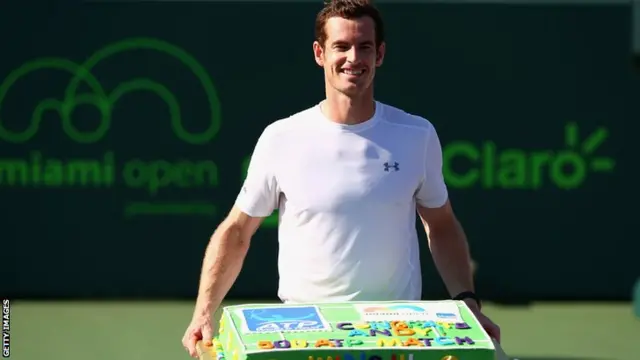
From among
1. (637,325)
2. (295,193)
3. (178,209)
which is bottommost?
(637,325)

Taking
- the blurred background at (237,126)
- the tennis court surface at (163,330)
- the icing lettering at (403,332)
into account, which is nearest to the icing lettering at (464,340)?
the icing lettering at (403,332)

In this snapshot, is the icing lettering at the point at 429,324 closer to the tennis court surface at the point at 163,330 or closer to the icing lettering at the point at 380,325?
the icing lettering at the point at 380,325

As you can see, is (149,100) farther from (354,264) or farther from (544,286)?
(354,264)

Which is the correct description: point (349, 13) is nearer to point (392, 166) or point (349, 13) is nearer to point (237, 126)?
point (392, 166)

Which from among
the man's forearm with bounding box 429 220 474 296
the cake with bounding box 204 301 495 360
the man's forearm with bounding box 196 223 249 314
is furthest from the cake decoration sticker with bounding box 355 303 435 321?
the man's forearm with bounding box 196 223 249 314

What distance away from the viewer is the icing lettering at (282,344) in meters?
3.04

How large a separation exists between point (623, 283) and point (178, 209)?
2.97m

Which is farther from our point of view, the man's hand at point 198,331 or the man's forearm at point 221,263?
the man's forearm at point 221,263

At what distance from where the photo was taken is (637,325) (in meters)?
8.80

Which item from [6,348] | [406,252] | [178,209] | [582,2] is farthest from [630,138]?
[406,252]

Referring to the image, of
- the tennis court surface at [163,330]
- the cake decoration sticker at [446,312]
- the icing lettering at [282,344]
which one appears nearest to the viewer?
the icing lettering at [282,344]

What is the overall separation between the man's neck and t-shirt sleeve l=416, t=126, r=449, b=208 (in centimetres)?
18

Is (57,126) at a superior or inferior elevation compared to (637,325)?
superior

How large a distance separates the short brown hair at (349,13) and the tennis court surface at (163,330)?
169 inches
